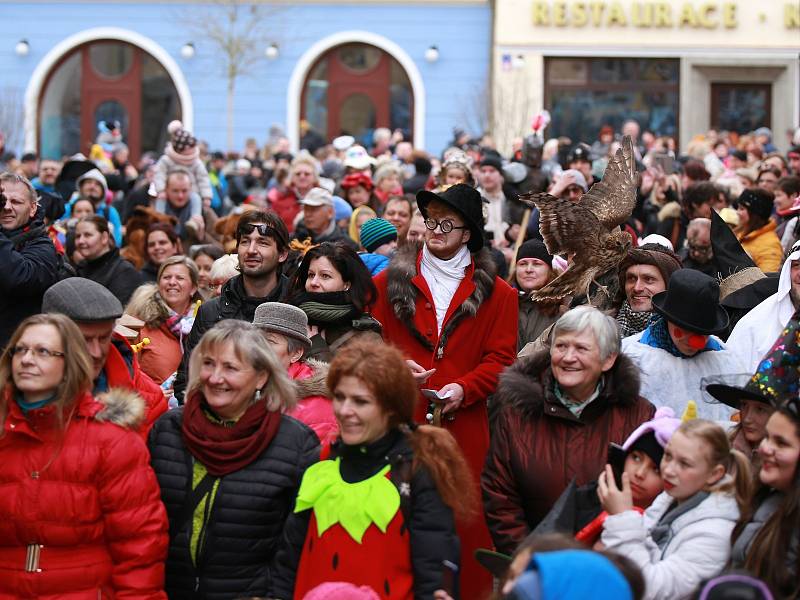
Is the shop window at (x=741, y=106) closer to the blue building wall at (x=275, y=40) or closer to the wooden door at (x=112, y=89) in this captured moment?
the blue building wall at (x=275, y=40)

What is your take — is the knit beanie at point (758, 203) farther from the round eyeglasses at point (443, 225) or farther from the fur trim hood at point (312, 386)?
the fur trim hood at point (312, 386)

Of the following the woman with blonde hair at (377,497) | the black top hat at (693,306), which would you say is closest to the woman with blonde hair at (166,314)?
the woman with blonde hair at (377,497)

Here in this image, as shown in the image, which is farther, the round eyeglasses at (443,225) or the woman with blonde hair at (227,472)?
the round eyeglasses at (443,225)

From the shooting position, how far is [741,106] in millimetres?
27188

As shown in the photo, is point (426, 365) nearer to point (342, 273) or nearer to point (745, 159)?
point (342, 273)

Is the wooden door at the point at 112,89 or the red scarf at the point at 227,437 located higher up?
the wooden door at the point at 112,89

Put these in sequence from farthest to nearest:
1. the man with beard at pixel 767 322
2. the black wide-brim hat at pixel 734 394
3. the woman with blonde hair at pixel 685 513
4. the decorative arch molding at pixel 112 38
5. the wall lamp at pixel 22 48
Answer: the decorative arch molding at pixel 112 38
the wall lamp at pixel 22 48
the man with beard at pixel 767 322
the black wide-brim hat at pixel 734 394
the woman with blonde hair at pixel 685 513

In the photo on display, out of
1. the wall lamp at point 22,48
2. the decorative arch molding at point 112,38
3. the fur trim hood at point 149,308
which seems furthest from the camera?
the decorative arch molding at point 112,38

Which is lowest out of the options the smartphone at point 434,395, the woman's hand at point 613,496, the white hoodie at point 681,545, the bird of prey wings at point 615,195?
the white hoodie at point 681,545

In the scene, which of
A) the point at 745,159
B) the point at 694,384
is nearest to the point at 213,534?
the point at 694,384

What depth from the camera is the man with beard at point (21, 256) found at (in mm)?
6523

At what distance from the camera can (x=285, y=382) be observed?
4.84m

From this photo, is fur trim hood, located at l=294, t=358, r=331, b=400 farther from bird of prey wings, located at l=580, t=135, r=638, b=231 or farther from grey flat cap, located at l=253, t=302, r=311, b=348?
bird of prey wings, located at l=580, t=135, r=638, b=231

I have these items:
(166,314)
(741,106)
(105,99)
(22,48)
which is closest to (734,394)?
(166,314)
